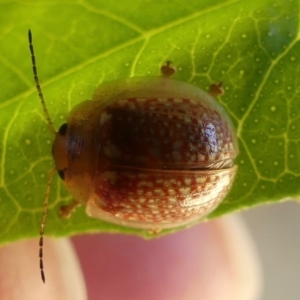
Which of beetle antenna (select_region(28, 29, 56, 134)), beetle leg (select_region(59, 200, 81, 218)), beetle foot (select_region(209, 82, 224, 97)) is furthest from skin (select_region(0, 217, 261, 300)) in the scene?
beetle foot (select_region(209, 82, 224, 97))

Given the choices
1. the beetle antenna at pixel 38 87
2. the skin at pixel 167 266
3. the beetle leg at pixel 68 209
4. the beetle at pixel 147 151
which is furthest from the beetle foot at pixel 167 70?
the skin at pixel 167 266

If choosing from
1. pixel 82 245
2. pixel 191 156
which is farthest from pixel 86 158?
pixel 82 245

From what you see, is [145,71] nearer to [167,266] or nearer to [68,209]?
[68,209]

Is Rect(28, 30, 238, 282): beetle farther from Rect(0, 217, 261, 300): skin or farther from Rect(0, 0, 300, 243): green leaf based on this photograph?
Rect(0, 217, 261, 300): skin

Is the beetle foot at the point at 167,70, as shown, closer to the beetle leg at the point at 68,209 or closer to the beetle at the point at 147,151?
the beetle at the point at 147,151

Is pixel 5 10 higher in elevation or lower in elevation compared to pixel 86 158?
higher

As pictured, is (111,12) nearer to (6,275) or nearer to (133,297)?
(6,275)
